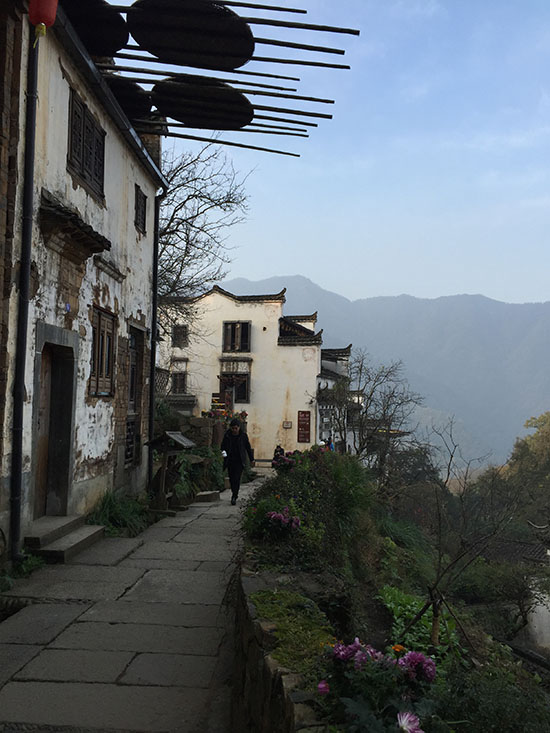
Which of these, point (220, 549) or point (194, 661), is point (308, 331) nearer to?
point (220, 549)

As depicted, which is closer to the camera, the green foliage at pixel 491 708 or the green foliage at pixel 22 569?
the green foliage at pixel 491 708

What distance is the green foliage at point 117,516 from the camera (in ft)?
27.5

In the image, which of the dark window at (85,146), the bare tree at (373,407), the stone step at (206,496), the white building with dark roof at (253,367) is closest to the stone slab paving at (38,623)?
the dark window at (85,146)

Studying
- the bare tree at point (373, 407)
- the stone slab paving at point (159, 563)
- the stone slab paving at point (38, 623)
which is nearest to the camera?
the stone slab paving at point (38, 623)

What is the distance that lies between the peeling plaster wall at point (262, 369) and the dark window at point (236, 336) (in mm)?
230

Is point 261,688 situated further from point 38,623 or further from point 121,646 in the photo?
point 38,623

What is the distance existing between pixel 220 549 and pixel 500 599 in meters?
18.9

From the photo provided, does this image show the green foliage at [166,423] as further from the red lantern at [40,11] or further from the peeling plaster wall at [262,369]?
the peeling plaster wall at [262,369]

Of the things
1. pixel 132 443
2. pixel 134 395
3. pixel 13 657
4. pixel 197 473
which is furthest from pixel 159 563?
pixel 197 473

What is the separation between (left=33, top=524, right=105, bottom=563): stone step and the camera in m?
6.41

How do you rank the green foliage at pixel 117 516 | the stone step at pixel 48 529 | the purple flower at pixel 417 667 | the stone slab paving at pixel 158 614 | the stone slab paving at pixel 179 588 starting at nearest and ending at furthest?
the purple flower at pixel 417 667, the stone slab paving at pixel 158 614, the stone slab paving at pixel 179 588, the stone step at pixel 48 529, the green foliage at pixel 117 516

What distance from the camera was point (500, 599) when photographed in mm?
22844

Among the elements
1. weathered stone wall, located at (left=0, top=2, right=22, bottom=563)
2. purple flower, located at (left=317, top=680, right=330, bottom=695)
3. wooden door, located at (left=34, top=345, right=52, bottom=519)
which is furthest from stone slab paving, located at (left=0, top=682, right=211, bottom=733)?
wooden door, located at (left=34, top=345, right=52, bottom=519)

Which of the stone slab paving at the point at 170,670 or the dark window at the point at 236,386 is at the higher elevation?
the dark window at the point at 236,386
